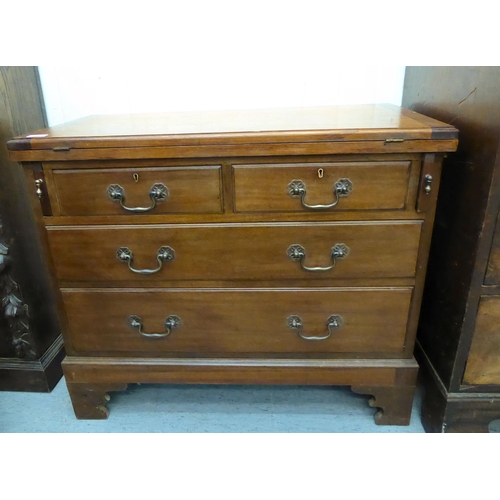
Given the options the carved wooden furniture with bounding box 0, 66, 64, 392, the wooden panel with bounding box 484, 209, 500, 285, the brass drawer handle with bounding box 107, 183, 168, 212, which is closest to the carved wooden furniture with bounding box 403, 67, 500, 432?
the wooden panel with bounding box 484, 209, 500, 285

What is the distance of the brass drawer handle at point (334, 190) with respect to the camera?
0.96 m

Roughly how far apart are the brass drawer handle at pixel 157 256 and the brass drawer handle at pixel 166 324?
0.15 metres

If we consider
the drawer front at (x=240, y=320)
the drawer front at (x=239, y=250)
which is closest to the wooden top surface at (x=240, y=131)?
the drawer front at (x=239, y=250)

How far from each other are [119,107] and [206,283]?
769mm

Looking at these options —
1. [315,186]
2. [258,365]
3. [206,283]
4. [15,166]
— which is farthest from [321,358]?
[15,166]

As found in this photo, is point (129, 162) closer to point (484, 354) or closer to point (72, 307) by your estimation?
point (72, 307)

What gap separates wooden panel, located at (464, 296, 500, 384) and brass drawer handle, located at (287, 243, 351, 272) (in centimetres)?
36

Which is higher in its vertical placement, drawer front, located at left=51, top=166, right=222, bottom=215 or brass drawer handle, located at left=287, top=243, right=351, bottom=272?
drawer front, located at left=51, top=166, right=222, bottom=215

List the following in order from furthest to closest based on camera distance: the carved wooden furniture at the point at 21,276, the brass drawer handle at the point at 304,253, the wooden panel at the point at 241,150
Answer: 1. the carved wooden furniture at the point at 21,276
2. the brass drawer handle at the point at 304,253
3. the wooden panel at the point at 241,150

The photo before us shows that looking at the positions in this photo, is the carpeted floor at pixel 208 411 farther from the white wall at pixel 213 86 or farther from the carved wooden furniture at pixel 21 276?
the white wall at pixel 213 86

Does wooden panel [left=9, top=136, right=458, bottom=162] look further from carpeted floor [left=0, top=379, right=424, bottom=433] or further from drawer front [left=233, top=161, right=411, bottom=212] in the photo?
carpeted floor [left=0, top=379, right=424, bottom=433]

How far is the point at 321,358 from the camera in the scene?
117cm

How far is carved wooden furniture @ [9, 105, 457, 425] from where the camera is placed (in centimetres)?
95

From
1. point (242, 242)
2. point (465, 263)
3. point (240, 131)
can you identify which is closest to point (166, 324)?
point (242, 242)
